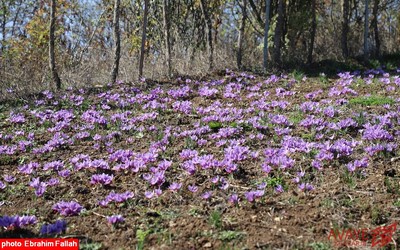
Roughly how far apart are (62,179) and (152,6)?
817cm

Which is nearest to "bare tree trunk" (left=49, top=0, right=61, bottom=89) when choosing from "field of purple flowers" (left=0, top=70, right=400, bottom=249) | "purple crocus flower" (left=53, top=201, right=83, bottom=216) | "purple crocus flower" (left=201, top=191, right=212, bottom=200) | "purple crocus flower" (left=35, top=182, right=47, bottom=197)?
"field of purple flowers" (left=0, top=70, right=400, bottom=249)

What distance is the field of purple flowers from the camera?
3.10 meters

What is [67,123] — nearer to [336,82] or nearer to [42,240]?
[42,240]

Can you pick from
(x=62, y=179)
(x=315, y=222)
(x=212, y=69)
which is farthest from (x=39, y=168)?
(x=212, y=69)

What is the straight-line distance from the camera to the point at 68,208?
335 centimetres

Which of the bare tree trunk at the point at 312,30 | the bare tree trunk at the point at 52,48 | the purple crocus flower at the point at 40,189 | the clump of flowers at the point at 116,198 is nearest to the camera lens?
the clump of flowers at the point at 116,198

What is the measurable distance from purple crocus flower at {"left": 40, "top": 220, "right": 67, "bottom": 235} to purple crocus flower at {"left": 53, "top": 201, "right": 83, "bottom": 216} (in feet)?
0.78

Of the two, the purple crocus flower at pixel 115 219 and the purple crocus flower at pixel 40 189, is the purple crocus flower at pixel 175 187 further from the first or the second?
the purple crocus flower at pixel 40 189

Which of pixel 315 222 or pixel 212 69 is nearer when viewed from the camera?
pixel 315 222

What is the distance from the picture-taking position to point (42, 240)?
9.75 feet

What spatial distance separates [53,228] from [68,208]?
323mm

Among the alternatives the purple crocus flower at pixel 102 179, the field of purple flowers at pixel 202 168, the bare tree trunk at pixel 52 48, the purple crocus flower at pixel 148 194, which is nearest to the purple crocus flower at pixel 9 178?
the field of purple flowers at pixel 202 168

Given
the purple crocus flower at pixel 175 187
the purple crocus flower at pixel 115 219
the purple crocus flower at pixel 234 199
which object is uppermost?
the purple crocus flower at pixel 175 187

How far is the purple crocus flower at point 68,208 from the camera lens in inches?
132
